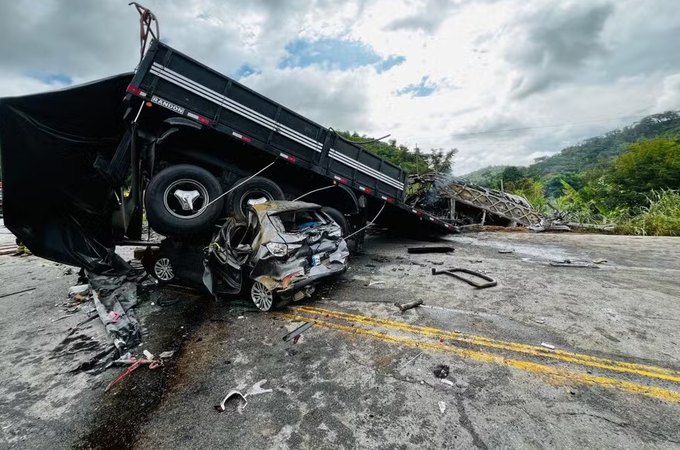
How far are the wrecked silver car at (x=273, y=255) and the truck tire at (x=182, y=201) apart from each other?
1.90 ft

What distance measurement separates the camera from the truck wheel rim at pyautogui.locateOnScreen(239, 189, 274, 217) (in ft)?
19.8

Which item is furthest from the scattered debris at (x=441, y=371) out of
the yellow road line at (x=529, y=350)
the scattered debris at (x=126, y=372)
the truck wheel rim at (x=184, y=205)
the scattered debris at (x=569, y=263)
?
the scattered debris at (x=569, y=263)

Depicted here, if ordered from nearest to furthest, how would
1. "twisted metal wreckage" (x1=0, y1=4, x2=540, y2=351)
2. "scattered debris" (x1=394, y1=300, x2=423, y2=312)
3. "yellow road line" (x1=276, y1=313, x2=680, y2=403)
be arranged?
"yellow road line" (x1=276, y1=313, x2=680, y2=403)
"scattered debris" (x1=394, y1=300, x2=423, y2=312)
"twisted metal wreckage" (x1=0, y1=4, x2=540, y2=351)

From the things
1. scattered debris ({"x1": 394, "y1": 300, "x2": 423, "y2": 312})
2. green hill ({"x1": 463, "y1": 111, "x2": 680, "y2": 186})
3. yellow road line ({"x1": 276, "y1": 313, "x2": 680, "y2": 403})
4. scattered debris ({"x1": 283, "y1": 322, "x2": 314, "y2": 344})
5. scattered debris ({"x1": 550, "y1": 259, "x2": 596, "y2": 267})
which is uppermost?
green hill ({"x1": 463, "y1": 111, "x2": 680, "y2": 186})

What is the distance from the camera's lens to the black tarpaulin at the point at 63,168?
499 cm

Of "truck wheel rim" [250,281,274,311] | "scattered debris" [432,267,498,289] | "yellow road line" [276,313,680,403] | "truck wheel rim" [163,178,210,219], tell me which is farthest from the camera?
"truck wheel rim" [163,178,210,219]

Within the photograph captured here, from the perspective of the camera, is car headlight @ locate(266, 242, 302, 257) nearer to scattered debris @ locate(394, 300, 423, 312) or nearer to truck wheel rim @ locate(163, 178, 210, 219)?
scattered debris @ locate(394, 300, 423, 312)

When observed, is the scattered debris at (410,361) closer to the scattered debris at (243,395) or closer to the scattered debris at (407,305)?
the scattered debris at (407,305)

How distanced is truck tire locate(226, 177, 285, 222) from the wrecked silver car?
Result: 767 millimetres

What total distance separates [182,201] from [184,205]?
7cm

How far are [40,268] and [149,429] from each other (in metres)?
7.89

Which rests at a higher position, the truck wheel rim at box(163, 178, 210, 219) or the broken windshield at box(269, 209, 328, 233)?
the truck wheel rim at box(163, 178, 210, 219)

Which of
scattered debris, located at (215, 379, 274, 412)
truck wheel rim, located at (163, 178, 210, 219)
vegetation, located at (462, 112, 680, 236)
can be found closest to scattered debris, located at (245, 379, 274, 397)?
scattered debris, located at (215, 379, 274, 412)

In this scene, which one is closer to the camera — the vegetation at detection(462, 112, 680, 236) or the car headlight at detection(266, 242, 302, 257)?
the car headlight at detection(266, 242, 302, 257)
